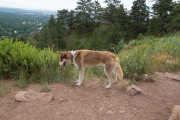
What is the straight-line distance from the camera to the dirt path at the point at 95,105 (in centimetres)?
296

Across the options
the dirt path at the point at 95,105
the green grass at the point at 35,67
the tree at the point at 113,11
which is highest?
the tree at the point at 113,11

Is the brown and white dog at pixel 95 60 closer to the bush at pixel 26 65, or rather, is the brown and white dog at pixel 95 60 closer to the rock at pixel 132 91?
the bush at pixel 26 65

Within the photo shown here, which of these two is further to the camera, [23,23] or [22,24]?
[23,23]

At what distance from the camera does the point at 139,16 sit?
30.8 m

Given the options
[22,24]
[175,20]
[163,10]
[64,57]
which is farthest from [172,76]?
[22,24]

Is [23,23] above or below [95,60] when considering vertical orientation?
above

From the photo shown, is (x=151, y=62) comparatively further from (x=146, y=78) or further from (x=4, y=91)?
(x=4, y=91)

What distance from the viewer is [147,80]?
479 cm

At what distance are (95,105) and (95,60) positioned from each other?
1.41 m

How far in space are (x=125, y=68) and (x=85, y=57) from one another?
1.49 metres

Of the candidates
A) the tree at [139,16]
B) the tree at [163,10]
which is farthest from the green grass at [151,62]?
the tree at [139,16]

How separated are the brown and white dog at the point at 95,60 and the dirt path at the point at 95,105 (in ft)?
1.38

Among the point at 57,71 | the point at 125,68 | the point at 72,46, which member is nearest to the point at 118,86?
the point at 125,68

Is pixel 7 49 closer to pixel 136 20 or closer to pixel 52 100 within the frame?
pixel 52 100
